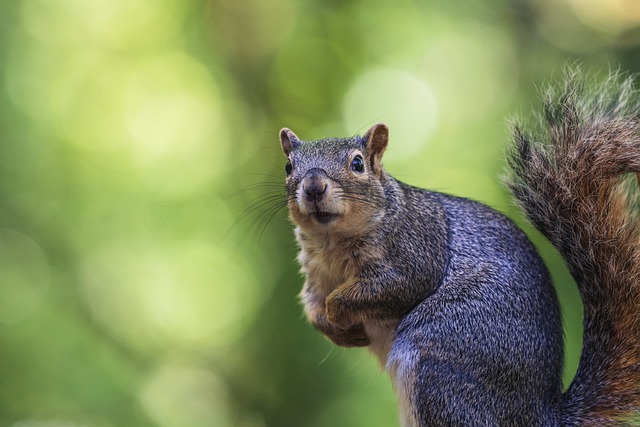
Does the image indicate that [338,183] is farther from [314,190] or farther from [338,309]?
[338,309]

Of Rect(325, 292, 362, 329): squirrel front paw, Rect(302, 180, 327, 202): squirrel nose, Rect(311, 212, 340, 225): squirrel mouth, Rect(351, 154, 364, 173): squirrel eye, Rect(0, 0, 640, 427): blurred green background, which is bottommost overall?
Rect(325, 292, 362, 329): squirrel front paw

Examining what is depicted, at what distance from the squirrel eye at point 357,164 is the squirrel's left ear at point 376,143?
1.9 inches

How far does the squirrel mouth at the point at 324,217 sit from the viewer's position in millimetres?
1846

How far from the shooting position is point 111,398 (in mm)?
4465

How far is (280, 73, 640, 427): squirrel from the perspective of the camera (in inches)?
73.9

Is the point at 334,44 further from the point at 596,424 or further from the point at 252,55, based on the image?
the point at 596,424

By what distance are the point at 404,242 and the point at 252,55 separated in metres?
3.39

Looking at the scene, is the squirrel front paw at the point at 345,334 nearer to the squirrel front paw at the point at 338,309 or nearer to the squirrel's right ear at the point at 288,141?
the squirrel front paw at the point at 338,309

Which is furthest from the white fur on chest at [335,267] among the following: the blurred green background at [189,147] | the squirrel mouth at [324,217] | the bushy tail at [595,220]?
the blurred green background at [189,147]

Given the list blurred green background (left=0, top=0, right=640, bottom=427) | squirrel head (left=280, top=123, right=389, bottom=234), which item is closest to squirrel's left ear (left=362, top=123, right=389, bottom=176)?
squirrel head (left=280, top=123, right=389, bottom=234)

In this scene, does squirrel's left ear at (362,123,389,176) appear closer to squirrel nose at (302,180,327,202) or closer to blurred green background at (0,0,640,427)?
squirrel nose at (302,180,327,202)

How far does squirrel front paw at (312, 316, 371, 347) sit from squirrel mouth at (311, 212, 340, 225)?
Result: 34 centimetres

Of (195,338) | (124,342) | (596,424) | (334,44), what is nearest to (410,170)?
(334,44)

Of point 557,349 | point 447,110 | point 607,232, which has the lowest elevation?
point 557,349
